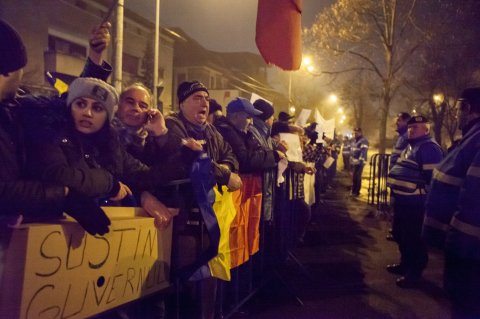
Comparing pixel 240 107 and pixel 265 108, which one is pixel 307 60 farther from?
pixel 240 107

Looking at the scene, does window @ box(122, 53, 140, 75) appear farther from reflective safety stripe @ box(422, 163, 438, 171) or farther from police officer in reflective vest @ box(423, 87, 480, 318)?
police officer in reflective vest @ box(423, 87, 480, 318)

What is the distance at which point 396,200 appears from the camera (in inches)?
221

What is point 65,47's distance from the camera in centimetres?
2212

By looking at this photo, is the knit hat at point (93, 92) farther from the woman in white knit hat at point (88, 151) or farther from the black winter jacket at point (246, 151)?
the black winter jacket at point (246, 151)

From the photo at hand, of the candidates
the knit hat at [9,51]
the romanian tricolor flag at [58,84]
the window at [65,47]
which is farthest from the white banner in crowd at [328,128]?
the window at [65,47]

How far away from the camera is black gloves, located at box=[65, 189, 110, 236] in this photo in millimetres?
1919

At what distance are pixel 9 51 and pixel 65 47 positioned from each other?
22849mm

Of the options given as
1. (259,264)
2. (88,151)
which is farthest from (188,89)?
(259,264)

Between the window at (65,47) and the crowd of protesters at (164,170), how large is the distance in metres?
19.4

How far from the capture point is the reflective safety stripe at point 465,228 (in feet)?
9.27

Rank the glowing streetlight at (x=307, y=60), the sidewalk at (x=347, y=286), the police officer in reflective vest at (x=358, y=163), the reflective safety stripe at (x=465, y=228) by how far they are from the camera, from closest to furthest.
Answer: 1. the reflective safety stripe at (x=465, y=228)
2. the sidewalk at (x=347, y=286)
3. the police officer in reflective vest at (x=358, y=163)
4. the glowing streetlight at (x=307, y=60)

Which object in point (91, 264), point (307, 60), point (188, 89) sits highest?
point (307, 60)

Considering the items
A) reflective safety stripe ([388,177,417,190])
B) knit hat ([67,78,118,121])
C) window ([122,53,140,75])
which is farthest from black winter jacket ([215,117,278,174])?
window ([122,53,140,75])

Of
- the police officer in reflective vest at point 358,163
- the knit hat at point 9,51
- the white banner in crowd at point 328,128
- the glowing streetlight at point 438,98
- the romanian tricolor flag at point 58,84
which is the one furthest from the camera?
the glowing streetlight at point 438,98
